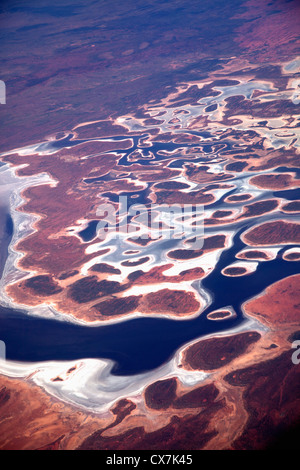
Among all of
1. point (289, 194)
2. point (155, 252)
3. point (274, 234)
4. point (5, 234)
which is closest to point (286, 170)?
point (289, 194)

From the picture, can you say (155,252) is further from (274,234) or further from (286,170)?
(286,170)

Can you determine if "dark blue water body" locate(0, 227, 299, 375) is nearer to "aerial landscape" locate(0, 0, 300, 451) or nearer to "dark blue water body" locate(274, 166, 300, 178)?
"aerial landscape" locate(0, 0, 300, 451)

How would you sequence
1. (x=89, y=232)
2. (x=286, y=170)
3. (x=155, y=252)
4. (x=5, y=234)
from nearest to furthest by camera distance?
1. (x=155, y=252)
2. (x=89, y=232)
3. (x=5, y=234)
4. (x=286, y=170)

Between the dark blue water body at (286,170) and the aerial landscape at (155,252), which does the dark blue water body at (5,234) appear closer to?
the aerial landscape at (155,252)

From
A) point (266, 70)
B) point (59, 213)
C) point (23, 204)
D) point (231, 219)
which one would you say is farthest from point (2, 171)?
point (266, 70)

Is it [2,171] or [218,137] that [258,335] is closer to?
[218,137]

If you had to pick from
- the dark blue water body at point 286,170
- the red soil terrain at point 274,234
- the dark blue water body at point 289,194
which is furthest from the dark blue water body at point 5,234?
the dark blue water body at point 286,170

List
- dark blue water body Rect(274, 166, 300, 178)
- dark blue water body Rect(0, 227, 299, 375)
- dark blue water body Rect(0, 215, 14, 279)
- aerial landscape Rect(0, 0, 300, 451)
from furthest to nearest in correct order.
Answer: dark blue water body Rect(274, 166, 300, 178) → dark blue water body Rect(0, 215, 14, 279) → dark blue water body Rect(0, 227, 299, 375) → aerial landscape Rect(0, 0, 300, 451)

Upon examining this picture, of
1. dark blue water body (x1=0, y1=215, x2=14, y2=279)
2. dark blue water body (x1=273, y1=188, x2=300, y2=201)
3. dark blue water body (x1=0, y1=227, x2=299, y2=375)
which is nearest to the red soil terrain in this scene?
dark blue water body (x1=0, y1=227, x2=299, y2=375)
